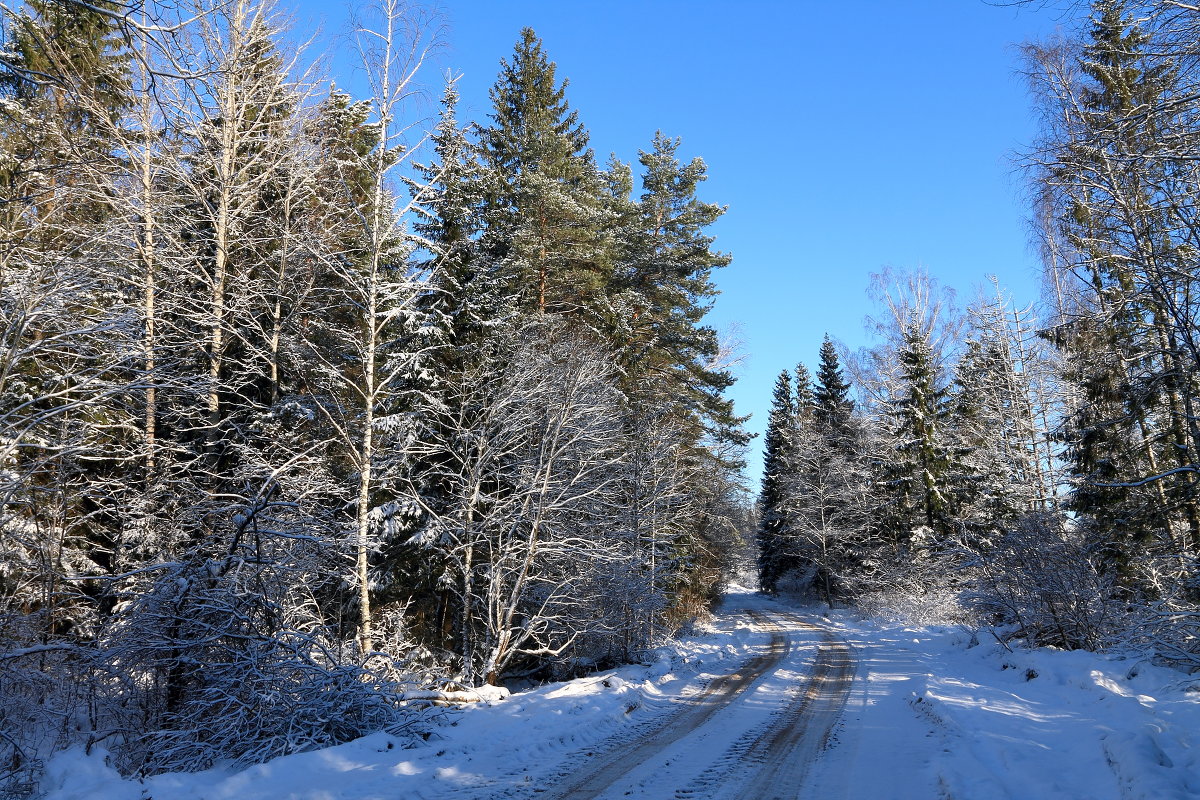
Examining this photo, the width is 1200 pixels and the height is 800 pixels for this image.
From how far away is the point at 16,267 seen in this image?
29.0 ft

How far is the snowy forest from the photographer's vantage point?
7.66 meters

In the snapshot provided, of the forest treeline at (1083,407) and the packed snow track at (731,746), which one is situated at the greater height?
the forest treeline at (1083,407)

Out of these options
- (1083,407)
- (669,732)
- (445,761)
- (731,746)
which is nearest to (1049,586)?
(1083,407)

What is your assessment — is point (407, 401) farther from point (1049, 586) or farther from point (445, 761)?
point (1049, 586)

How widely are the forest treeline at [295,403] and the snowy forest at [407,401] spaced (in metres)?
0.11

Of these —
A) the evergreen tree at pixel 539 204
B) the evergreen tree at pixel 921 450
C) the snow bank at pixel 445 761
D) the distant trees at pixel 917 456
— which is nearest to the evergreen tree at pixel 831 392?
the distant trees at pixel 917 456

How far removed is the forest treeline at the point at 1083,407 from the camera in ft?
26.8

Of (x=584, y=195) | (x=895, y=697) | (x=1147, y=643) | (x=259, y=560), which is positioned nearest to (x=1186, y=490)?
(x=1147, y=643)

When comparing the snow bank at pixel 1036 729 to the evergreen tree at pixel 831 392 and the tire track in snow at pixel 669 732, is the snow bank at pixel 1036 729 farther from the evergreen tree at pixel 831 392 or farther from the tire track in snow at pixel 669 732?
the evergreen tree at pixel 831 392

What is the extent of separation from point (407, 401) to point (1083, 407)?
16567 mm

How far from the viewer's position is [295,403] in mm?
13734

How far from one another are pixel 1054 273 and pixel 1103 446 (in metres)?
5.70

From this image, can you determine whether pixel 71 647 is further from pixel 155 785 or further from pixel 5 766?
pixel 155 785

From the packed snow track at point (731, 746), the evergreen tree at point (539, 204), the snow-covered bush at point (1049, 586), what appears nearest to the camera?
the packed snow track at point (731, 746)
